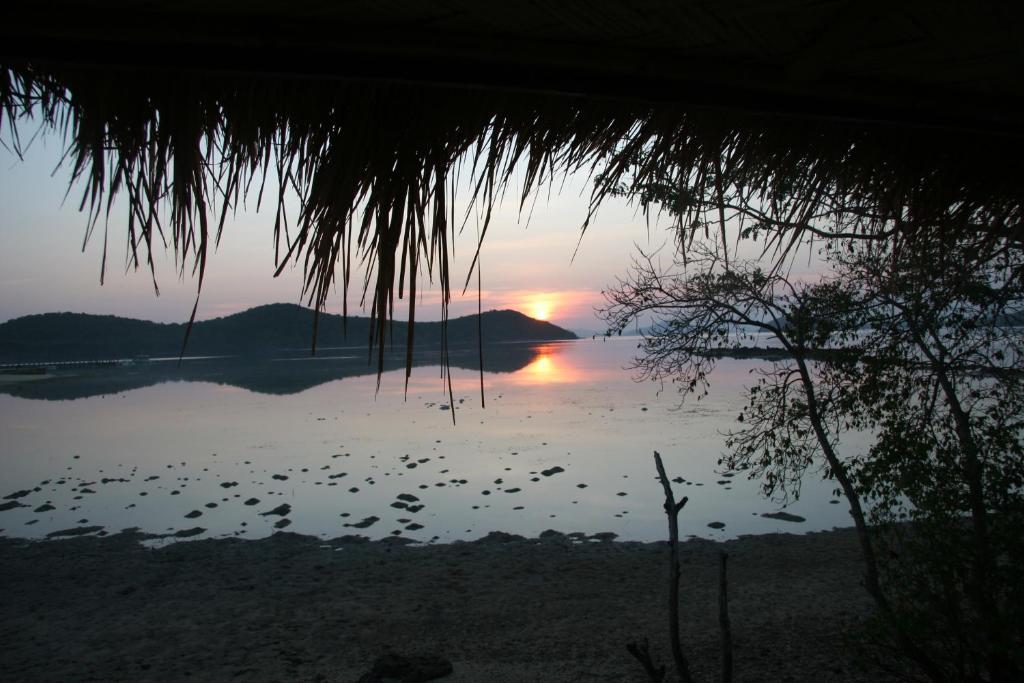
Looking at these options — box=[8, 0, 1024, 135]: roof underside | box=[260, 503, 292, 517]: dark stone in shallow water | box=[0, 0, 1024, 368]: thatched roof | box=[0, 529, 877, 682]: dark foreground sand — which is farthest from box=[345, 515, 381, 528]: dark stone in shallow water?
box=[8, 0, 1024, 135]: roof underside

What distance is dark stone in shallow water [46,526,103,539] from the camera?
9.34 m

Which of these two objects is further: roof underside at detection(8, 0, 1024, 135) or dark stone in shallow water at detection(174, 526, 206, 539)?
dark stone in shallow water at detection(174, 526, 206, 539)

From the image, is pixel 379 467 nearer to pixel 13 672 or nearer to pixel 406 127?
pixel 13 672

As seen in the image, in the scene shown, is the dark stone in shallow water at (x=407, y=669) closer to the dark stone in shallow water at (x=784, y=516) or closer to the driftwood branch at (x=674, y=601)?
the driftwood branch at (x=674, y=601)

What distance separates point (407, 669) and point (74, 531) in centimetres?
717

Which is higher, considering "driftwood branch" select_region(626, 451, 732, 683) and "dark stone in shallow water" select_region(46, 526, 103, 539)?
"driftwood branch" select_region(626, 451, 732, 683)

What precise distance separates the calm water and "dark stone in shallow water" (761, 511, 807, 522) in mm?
202

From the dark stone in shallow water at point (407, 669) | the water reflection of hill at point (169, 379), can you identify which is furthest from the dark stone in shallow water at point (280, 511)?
the water reflection of hill at point (169, 379)

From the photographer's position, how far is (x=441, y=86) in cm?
125

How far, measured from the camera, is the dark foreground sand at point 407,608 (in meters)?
5.31

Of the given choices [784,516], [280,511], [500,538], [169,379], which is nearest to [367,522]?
[280,511]

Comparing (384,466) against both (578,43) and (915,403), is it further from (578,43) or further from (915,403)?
(578,43)

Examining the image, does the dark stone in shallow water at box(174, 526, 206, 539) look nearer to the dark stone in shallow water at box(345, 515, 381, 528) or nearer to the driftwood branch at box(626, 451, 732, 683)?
the dark stone in shallow water at box(345, 515, 381, 528)

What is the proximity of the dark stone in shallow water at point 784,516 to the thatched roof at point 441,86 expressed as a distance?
29.1ft
